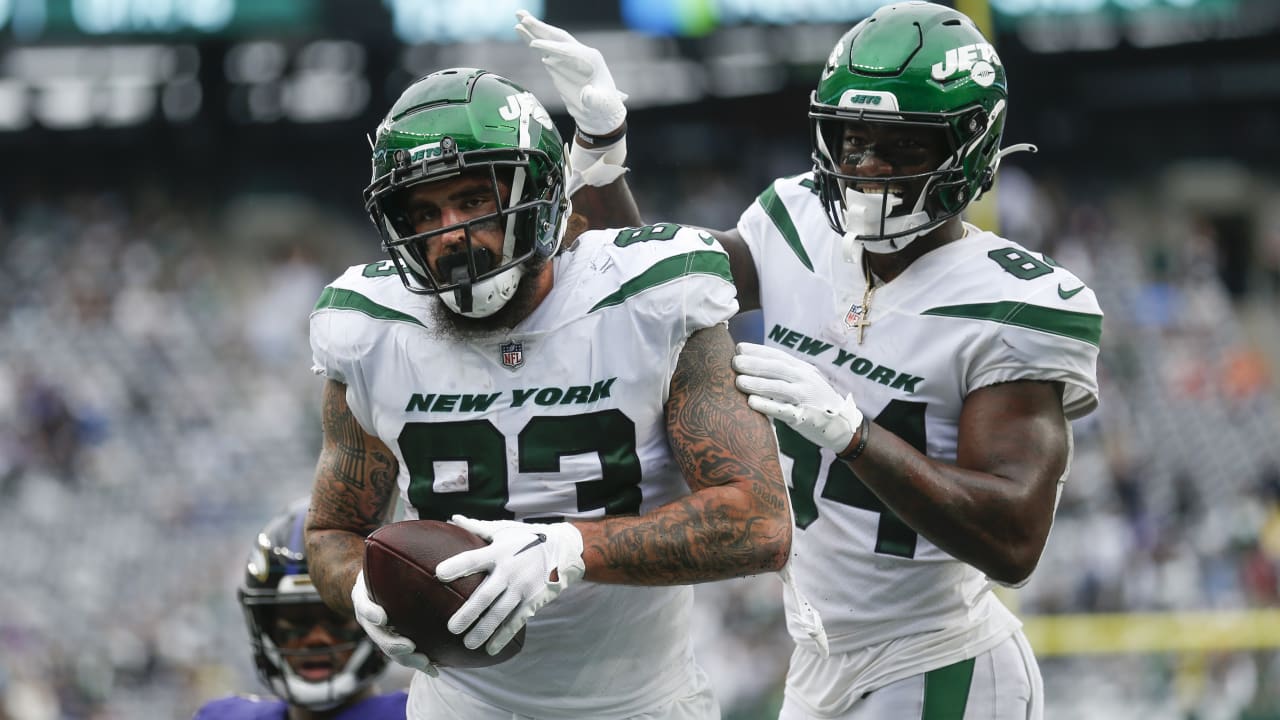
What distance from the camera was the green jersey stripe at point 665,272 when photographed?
2588 millimetres

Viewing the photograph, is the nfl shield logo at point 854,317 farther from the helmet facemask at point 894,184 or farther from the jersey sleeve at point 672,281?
the jersey sleeve at point 672,281

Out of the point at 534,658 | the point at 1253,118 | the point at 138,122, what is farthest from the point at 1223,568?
the point at 138,122

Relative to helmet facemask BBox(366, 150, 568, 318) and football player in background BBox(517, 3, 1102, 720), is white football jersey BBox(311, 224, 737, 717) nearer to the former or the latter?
helmet facemask BBox(366, 150, 568, 318)

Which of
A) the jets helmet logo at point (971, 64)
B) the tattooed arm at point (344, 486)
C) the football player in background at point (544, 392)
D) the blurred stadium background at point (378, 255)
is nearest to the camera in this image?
the football player in background at point (544, 392)

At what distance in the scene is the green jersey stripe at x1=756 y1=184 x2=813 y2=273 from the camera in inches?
132

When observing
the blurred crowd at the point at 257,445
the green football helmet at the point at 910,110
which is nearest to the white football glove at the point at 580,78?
the green football helmet at the point at 910,110

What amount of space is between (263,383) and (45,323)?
2071 millimetres

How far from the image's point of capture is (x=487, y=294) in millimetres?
2555

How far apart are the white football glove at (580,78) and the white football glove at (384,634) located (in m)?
1.43

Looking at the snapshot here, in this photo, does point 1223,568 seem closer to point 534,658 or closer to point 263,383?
point 263,383

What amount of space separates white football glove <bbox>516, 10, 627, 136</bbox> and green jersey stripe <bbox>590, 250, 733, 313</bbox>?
2.88ft

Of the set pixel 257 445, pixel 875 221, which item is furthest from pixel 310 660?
pixel 257 445

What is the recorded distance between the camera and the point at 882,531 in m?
3.14

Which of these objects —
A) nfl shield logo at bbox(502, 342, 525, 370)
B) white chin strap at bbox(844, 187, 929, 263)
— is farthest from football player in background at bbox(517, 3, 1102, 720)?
nfl shield logo at bbox(502, 342, 525, 370)
